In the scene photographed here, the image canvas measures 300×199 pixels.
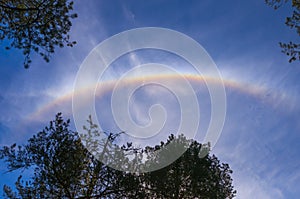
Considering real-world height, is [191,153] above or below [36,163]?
above

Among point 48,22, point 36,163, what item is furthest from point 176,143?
point 48,22

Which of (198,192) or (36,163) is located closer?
(36,163)

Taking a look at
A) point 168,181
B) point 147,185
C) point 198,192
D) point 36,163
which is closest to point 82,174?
point 36,163

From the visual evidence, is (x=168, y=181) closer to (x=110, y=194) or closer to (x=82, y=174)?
(x=110, y=194)

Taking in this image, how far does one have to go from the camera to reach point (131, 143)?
51.6 ft

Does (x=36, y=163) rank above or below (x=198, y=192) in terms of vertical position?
above

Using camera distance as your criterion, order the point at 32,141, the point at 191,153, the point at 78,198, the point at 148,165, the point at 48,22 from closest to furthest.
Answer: the point at 48,22 < the point at 78,198 < the point at 32,141 < the point at 148,165 < the point at 191,153

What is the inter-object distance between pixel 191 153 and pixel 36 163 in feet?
33.4

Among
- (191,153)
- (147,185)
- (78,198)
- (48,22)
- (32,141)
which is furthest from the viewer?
(191,153)

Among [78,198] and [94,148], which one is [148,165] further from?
[78,198]

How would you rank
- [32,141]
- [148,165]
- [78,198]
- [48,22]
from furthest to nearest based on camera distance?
1. [148,165]
2. [32,141]
3. [78,198]
4. [48,22]

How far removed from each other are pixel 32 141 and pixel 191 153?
1046 cm

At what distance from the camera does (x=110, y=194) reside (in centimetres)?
1430

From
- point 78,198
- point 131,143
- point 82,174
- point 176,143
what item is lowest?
point 78,198
